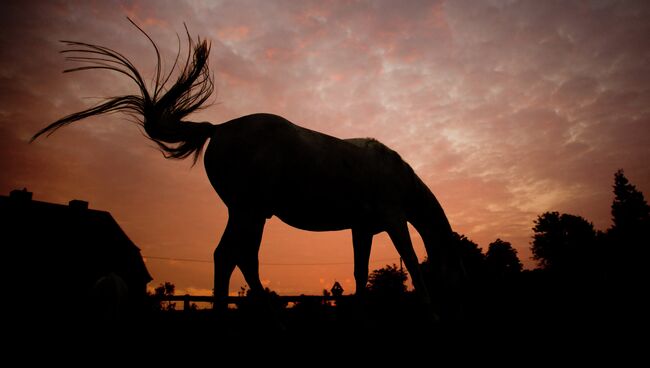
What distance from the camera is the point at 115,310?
3871mm

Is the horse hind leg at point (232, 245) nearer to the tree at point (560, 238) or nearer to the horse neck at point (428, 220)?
the horse neck at point (428, 220)

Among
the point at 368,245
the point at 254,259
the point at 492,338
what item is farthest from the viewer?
the point at 368,245

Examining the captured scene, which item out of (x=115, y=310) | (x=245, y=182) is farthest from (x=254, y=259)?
(x=115, y=310)

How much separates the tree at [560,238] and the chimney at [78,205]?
239ft

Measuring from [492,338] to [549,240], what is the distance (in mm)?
84692

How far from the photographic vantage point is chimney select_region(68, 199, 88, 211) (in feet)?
89.1

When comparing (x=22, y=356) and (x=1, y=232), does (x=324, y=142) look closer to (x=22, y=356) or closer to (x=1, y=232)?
(x=22, y=356)

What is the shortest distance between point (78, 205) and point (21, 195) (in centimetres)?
355

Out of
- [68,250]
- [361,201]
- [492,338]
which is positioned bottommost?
[492,338]

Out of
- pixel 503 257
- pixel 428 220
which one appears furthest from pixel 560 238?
pixel 428 220

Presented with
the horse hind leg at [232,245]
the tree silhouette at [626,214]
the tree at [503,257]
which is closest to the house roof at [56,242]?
the horse hind leg at [232,245]

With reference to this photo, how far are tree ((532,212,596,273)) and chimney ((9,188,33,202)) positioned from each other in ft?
250

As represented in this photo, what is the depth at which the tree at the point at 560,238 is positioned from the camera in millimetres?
66144

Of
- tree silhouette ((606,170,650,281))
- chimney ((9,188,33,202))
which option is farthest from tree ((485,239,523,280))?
chimney ((9,188,33,202))
